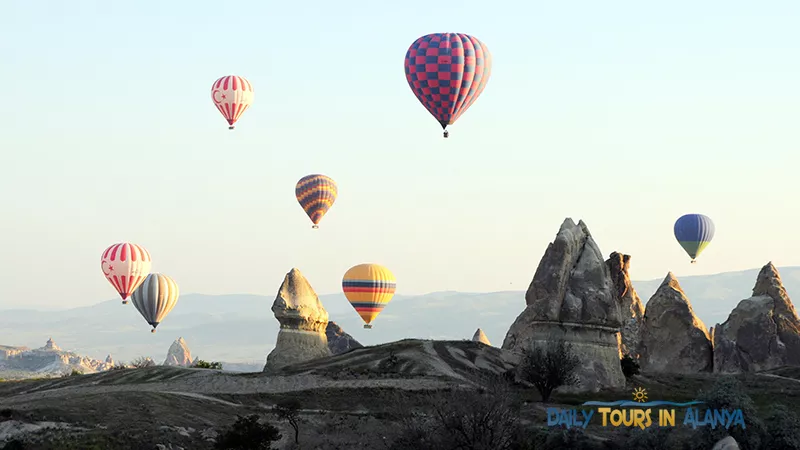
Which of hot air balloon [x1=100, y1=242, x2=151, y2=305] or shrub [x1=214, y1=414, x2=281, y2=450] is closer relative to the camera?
shrub [x1=214, y1=414, x2=281, y2=450]

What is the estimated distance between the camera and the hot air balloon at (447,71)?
340 feet

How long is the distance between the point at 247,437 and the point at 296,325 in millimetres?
53529

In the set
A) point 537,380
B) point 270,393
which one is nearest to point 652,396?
point 537,380

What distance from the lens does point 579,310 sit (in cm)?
9012

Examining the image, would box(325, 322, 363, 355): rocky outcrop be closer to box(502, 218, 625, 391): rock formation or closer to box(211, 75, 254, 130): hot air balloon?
box(211, 75, 254, 130): hot air balloon

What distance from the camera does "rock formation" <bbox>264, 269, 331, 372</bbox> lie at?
112500 mm

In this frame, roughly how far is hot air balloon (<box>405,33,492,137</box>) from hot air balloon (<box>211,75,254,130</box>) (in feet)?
90.2

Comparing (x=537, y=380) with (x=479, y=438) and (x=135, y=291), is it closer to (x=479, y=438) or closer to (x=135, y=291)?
(x=479, y=438)

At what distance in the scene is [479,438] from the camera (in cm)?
5753

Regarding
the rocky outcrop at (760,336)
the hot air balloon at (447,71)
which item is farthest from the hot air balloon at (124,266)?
the rocky outcrop at (760,336)

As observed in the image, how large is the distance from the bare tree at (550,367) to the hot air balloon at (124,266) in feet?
180

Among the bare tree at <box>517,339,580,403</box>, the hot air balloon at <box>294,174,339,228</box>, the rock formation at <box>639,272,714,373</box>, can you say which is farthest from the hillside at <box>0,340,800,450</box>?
the hot air balloon at <box>294,174,339,228</box>

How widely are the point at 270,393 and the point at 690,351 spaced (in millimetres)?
52687

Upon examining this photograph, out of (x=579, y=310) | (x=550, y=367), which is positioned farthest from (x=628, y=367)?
(x=550, y=367)
